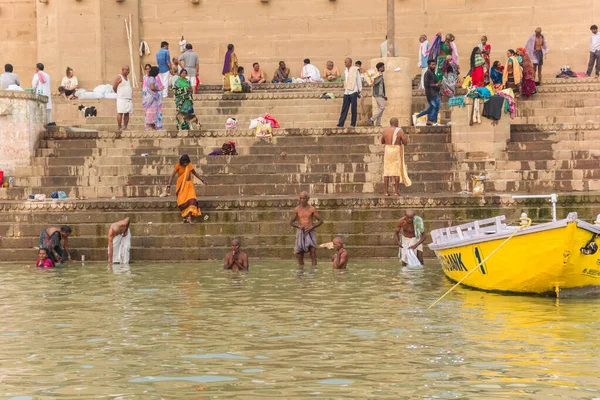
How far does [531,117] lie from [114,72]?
9.40m

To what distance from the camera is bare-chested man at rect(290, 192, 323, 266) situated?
53.3ft

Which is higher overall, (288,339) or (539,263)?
(539,263)

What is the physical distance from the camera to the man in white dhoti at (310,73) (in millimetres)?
25875

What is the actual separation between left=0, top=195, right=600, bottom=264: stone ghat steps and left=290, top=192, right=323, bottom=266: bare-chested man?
73cm

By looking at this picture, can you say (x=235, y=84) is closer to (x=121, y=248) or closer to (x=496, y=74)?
(x=496, y=74)

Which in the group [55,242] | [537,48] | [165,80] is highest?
[537,48]

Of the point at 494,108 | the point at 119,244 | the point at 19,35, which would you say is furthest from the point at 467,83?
the point at 19,35

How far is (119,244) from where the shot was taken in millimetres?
16953

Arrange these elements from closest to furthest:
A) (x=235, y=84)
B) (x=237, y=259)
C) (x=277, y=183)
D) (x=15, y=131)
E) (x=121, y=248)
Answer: (x=237, y=259), (x=121, y=248), (x=277, y=183), (x=15, y=131), (x=235, y=84)

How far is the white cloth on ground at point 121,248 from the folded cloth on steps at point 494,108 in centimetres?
621

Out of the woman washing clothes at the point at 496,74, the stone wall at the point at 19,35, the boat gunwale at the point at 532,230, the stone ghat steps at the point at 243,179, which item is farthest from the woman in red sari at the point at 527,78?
the stone wall at the point at 19,35

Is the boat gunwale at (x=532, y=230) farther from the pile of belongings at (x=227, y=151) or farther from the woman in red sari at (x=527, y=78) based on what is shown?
the woman in red sari at (x=527, y=78)

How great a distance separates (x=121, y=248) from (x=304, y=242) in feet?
8.62

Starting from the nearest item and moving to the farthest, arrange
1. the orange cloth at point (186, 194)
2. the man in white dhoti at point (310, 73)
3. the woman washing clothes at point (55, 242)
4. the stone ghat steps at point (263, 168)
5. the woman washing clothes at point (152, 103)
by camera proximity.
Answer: the woman washing clothes at point (55, 242) < the orange cloth at point (186, 194) < the stone ghat steps at point (263, 168) < the woman washing clothes at point (152, 103) < the man in white dhoti at point (310, 73)
